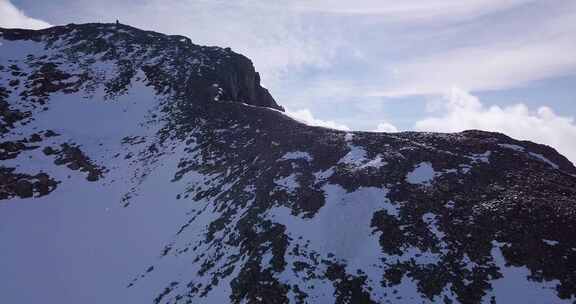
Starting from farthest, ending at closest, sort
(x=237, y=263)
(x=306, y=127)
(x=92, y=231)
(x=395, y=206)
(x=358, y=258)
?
(x=306, y=127), (x=92, y=231), (x=395, y=206), (x=237, y=263), (x=358, y=258)

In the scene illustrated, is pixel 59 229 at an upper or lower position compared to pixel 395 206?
lower

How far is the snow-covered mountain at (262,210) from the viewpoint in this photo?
22.0 m

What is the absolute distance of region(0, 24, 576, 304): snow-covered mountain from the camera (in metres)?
22.0

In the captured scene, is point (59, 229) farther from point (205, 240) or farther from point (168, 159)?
point (205, 240)

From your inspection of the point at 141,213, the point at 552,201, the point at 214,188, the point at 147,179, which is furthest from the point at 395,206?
the point at 147,179

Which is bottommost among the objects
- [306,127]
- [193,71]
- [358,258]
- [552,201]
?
[358,258]

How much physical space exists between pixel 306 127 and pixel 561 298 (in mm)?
30503

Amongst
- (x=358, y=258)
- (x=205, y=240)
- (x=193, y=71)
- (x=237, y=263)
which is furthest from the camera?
(x=193, y=71)

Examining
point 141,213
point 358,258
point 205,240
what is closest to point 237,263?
point 205,240

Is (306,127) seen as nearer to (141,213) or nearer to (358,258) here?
(141,213)

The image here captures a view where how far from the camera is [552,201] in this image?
25.7 m

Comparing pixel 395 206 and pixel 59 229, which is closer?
pixel 395 206

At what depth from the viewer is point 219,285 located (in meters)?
24.2

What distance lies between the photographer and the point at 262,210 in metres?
30.4
